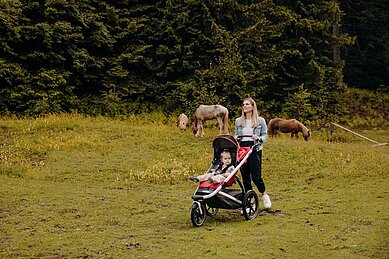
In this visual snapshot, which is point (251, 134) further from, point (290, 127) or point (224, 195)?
point (290, 127)

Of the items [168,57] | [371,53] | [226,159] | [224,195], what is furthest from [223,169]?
[371,53]

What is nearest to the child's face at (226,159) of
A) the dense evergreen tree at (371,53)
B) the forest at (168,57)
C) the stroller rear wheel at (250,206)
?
the stroller rear wheel at (250,206)

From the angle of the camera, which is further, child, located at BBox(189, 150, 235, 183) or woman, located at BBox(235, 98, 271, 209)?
woman, located at BBox(235, 98, 271, 209)

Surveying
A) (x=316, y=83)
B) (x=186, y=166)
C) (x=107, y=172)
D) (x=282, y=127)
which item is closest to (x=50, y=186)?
(x=107, y=172)

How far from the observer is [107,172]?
1448cm

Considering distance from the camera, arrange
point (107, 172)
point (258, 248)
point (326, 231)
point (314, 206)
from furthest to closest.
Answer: point (107, 172), point (314, 206), point (326, 231), point (258, 248)

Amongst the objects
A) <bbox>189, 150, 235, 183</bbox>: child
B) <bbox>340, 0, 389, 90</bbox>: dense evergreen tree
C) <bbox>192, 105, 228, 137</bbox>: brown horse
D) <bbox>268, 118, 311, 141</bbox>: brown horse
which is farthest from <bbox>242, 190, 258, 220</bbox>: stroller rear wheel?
<bbox>340, 0, 389, 90</bbox>: dense evergreen tree

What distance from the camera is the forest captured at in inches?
942

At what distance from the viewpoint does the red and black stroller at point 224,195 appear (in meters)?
8.84

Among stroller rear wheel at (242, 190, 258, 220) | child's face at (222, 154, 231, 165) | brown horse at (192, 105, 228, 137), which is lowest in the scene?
stroller rear wheel at (242, 190, 258, 220)

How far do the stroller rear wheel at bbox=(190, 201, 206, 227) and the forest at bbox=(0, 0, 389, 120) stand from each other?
1492cm

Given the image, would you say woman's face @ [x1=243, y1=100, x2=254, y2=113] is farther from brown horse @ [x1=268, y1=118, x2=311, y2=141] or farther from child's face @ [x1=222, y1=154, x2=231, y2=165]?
brown horse @ [x1=268, y1=118, x2=311, y2=141]

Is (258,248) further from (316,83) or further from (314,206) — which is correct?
(316,83)

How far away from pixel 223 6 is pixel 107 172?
50.2 ft
